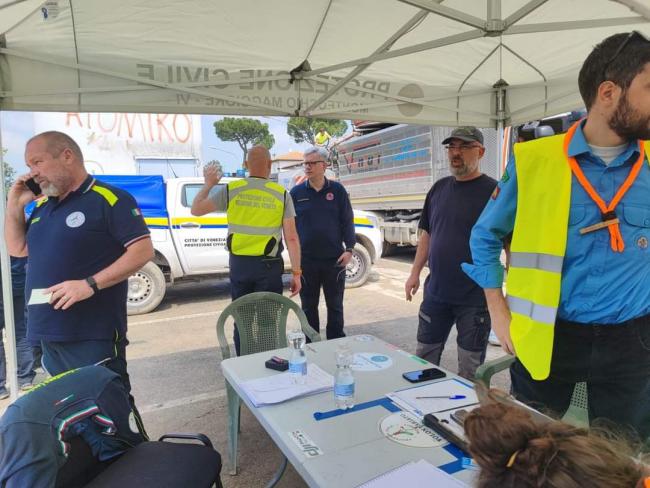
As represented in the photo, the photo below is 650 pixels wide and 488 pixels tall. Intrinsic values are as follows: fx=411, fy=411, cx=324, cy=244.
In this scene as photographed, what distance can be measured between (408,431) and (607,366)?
720mm

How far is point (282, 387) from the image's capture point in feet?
5.44

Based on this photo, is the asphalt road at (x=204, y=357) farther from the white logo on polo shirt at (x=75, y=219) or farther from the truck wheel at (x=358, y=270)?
the white logo on polo shirt at (x=75, y=219)

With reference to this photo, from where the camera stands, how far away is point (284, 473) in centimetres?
237

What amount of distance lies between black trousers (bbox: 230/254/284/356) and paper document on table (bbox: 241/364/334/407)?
4.92ft

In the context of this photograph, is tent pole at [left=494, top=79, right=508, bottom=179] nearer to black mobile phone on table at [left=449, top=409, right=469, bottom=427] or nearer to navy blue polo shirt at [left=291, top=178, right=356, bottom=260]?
navy blue polo shirt at [left=291, top=178, right=356, bottom=260]

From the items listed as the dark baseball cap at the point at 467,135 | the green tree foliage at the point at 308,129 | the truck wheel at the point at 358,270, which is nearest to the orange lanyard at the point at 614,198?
the dark baseball cap at the point at 467,135

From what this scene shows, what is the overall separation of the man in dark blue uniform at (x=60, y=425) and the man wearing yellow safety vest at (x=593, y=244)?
146 cm

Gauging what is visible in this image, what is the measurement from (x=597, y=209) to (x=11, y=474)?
74.6 inches

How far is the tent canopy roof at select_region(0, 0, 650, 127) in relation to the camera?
2.54m

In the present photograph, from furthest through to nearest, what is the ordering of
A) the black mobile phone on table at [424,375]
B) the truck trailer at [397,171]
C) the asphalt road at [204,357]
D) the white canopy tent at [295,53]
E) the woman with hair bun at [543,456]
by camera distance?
the truck trailer at [397,171] → the asphalt road at [204,357] → the white canopy tent at [295,53] → the black mobile phone on table at [424,375] → the woman with hair bun at [543,456]

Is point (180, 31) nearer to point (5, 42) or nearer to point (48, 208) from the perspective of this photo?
point (5, 42)

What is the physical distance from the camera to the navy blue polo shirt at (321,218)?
385 cm

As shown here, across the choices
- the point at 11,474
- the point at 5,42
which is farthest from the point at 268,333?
the point at 5,42

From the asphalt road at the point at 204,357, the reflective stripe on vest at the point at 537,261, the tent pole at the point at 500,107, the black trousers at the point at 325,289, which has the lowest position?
the asphalt road at the point at 204,357
